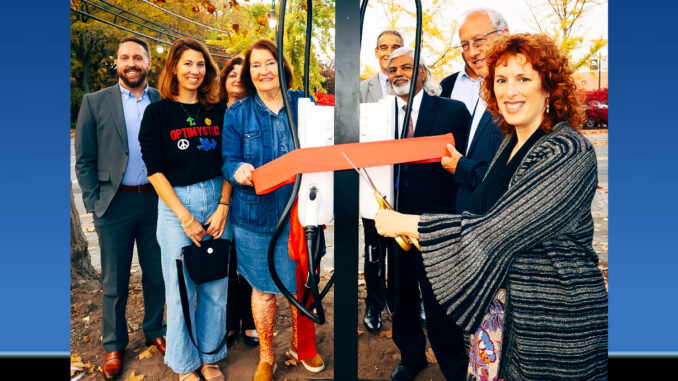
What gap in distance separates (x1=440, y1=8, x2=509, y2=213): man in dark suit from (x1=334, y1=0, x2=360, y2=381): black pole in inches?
21.8

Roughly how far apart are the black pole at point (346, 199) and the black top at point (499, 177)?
1.30ft

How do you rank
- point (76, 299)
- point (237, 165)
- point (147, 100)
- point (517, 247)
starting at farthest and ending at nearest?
point (76, 299) < point (147, 100) < point (237, 165) < point (517, 247)

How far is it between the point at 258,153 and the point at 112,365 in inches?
58.3

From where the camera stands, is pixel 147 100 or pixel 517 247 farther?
pixel 147 100

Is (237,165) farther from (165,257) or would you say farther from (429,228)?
(429,228)

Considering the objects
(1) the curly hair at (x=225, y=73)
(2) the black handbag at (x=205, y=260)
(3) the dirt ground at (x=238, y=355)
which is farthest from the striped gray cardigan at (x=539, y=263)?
(1) the curly hair at (x=225, y=73)

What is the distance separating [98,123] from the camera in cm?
245

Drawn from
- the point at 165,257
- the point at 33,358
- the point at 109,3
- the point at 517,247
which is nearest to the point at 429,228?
the point at 517,247

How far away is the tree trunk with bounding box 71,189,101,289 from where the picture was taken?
339 cm

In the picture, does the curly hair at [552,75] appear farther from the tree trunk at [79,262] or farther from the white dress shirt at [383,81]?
the tree trunk at [79,262]

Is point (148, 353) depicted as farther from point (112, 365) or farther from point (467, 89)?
point (467, 89)

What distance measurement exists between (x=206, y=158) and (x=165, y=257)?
516 millimetres

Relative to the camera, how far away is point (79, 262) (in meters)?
3.45

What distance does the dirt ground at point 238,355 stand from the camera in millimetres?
2508
